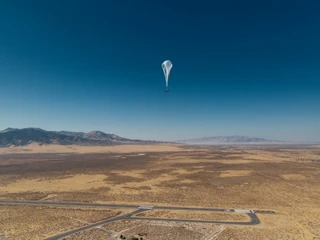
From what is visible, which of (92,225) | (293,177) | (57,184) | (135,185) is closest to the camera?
(92,225)

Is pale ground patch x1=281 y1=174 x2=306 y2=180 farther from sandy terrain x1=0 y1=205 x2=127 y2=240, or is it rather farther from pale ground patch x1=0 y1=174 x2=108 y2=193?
sandy terrain x1=0 y1=205 x2=127 y2=240

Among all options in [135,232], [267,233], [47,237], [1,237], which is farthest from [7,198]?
[267,233]

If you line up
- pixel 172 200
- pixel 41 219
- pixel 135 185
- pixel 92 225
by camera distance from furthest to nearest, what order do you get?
pixel 135 185 → pixel 172 200 → pixel 41 219 → pixel 92 225

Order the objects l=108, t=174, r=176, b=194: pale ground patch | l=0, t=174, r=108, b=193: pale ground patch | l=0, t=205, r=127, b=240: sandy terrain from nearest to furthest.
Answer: l=0, t=205, r=127, b=240: sandy terrain, l=108, t=174, r=176, b=194: pale ground patch, l=0, t=174, r=108, b=193: pale ground patch

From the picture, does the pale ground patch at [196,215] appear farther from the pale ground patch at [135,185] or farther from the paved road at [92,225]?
the pale ground patch at [135,185]

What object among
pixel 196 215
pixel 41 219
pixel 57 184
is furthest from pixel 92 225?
pixel 57 184

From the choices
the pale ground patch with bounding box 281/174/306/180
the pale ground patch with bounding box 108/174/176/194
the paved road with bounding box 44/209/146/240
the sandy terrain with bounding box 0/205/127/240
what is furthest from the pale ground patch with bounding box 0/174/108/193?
the pale ground patch with bounding box 281/174/306/180

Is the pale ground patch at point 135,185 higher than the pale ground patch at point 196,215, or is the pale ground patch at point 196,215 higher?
the pale ground patch at point 135,185

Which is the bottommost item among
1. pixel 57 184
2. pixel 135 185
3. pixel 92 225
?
pixel 92 225

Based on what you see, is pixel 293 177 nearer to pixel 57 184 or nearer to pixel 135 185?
pixel 135 185

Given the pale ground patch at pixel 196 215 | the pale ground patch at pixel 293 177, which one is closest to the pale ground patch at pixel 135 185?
the pale ground patch at pixel 196 215
